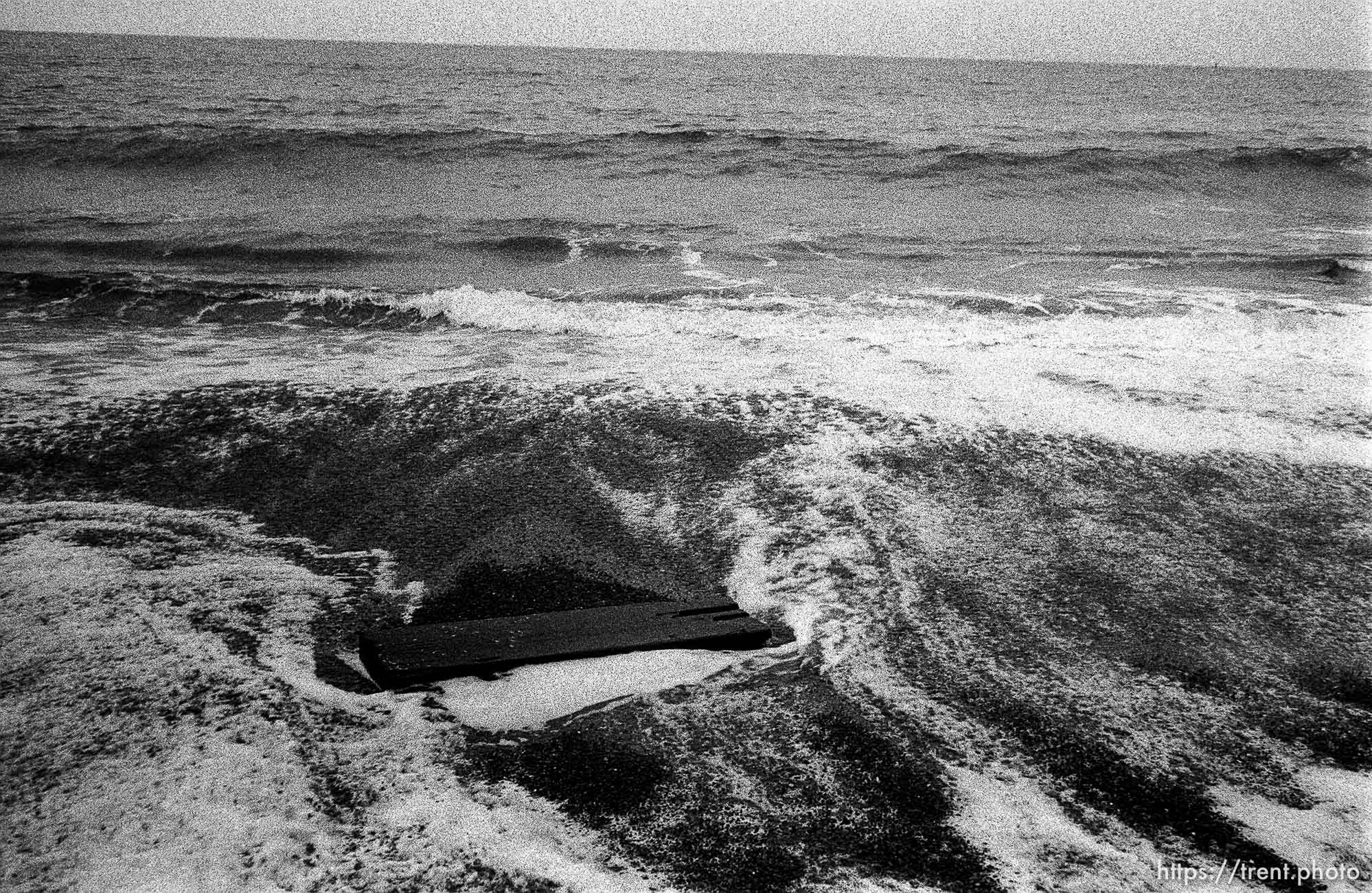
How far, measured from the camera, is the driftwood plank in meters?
3.09

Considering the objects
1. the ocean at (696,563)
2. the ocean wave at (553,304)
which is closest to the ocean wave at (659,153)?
the ocean at (696,563)

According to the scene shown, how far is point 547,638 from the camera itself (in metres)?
3.26

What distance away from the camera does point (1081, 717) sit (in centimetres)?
294

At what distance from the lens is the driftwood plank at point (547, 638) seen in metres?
3.09

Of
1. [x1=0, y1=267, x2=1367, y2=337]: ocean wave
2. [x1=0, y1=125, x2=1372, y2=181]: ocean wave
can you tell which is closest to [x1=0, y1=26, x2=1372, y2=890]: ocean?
[x1=0, y1=267, x2=1367, y2=337]: ocean wave

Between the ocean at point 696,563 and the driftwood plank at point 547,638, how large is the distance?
0.09 m

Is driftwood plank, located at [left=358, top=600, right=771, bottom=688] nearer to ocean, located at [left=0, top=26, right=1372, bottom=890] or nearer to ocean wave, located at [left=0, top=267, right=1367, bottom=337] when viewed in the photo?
ocean, located at [left=0, top=26, right=1372, bottom=890]

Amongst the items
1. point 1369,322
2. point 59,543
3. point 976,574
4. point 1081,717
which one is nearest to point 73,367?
point 59,543

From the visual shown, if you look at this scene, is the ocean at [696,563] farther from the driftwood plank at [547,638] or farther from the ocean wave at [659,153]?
the ocean wave at [659,153]

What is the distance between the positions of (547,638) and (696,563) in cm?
93

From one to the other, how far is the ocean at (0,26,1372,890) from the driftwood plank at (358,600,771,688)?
0.09 m

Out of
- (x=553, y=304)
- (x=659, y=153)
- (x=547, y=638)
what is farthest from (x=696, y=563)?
(x=659, y=153)

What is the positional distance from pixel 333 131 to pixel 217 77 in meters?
26.1

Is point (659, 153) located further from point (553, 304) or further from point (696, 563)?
point (696, 563)
